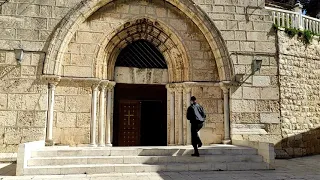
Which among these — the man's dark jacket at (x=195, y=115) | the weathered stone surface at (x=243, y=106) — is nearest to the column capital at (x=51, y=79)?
the man's dark jacket at (x=195, y=115)

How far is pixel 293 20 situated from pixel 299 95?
7.66ft

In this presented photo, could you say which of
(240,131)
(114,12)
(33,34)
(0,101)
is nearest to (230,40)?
(240,131)

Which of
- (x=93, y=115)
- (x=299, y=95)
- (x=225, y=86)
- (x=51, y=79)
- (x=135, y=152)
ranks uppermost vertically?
(x=51, y=79)

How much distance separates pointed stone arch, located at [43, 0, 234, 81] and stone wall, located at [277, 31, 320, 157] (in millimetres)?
1766

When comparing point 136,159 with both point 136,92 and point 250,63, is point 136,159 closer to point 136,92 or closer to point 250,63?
point 136,92

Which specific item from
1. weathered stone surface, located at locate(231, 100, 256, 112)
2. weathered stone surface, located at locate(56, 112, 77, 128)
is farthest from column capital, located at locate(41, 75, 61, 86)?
weathered stone surface, located at locate(231, 100, 256, 112)

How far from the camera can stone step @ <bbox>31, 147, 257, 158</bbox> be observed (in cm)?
571

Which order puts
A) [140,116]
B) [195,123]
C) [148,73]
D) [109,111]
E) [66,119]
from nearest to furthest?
[195,123] → [66,119] → [109,111] → [148,73] → [140,116]

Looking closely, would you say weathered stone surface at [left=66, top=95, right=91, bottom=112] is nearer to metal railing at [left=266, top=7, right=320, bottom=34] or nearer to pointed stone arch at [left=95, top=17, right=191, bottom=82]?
pointed stone arch at [left=95, top=17, right=191, bottom=82]

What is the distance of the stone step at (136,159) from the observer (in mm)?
5492

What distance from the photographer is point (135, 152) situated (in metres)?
5.99

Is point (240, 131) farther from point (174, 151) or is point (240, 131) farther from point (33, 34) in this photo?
point (33, 34)

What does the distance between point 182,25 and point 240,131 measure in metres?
3.33

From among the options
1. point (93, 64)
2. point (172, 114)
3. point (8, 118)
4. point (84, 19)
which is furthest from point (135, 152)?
point (84, 19)
